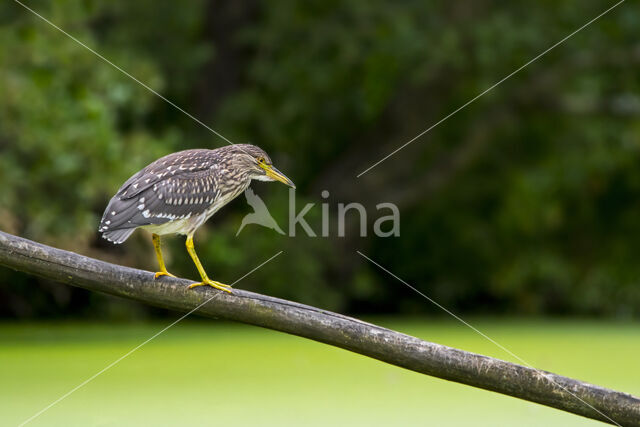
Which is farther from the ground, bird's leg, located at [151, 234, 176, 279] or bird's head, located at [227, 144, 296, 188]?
bird's head, located at [227, 144, 296, 188]

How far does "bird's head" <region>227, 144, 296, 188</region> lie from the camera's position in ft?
14.6

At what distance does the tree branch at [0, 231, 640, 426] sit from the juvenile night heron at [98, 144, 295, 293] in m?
0.17

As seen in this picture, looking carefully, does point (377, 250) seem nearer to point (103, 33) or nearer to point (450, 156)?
point (450, 156)

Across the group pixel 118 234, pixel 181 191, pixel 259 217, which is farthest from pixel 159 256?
pixel 259 217

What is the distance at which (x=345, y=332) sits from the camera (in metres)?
3.78

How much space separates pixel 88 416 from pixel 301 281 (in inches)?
238

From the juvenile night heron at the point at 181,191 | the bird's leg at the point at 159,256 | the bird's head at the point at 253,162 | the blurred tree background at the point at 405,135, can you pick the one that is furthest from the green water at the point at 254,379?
the bird's head at the point at 253,162

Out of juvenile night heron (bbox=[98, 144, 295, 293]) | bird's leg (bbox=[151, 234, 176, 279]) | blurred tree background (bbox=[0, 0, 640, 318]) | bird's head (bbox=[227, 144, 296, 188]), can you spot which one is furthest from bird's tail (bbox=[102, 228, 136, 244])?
blurred tree background (bbox=[0, 0, 640, 318])

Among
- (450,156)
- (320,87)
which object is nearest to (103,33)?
(320,87)

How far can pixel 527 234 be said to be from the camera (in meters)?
13.9

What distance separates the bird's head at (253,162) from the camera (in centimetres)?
445

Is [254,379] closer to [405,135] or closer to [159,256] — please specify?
[159,256]

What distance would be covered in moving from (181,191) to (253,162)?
1.34 feet

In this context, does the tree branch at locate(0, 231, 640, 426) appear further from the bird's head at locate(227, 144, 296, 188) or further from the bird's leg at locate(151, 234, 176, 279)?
the bird's head at locate(227, 144, 296, 188)
